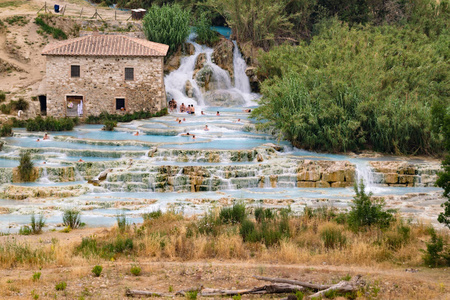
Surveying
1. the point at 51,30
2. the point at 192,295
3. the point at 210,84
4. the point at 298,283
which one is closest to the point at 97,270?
the point at 192,295

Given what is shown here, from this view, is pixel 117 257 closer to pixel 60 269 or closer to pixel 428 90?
pixel 60 269

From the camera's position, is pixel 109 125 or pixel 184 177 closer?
pixel 184 177

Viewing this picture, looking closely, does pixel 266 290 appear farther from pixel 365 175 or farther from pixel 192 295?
pixel 365 175

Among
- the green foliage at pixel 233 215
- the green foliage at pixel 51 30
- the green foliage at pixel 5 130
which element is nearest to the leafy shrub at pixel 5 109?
the green foliage at pixel 5 130

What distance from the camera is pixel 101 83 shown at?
34.5 metres

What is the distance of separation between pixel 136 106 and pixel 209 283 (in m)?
25.4

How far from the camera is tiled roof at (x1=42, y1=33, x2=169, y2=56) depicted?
3388 centimetres

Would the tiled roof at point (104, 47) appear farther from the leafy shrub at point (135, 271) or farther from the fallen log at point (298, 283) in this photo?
the fallen log at point (298, 283)

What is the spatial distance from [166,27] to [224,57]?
4.68m

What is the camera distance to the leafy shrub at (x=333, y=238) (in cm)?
1307

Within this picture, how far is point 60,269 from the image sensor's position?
1143cm

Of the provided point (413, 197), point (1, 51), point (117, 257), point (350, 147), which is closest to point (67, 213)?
point (117, 257)

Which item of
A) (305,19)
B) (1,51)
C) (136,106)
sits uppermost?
(305,19)

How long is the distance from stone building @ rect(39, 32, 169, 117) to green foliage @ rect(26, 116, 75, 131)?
11.7ft
